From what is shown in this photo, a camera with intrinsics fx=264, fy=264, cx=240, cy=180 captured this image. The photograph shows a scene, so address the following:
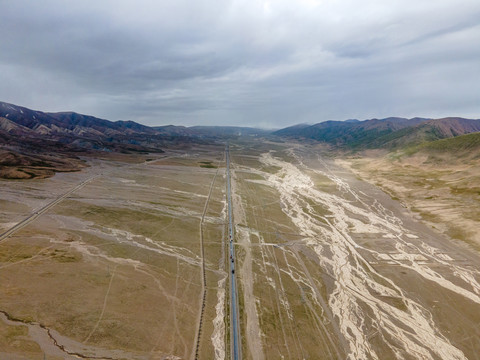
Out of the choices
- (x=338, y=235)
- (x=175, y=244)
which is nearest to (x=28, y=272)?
(x=175, y=244)

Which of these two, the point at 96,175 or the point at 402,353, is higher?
the point at 96,175

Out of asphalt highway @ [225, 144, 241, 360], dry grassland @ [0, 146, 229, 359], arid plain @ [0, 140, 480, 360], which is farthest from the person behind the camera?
arid plain @ [0, 140, 480, 360]

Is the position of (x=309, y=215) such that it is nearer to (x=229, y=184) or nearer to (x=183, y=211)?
(x=183, y=211)

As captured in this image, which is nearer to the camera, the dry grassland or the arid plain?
the dry grassland

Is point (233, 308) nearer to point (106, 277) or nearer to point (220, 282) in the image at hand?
point (220, 282)

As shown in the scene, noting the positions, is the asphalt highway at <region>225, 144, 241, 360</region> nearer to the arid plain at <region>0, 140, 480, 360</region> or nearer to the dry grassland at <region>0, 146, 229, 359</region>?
the arid plain at <region>0, 140, 480, 360</region>

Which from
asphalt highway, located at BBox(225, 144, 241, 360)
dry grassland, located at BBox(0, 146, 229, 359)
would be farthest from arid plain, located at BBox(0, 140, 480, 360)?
asphalt highway, located at BBox(225, 144, 241, 360)

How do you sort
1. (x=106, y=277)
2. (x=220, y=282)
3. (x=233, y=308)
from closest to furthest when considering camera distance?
(x=233, y=308)
(x=106, y=277)
(x=220, y=282)

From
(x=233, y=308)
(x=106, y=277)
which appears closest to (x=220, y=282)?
(x=233, y=308)
